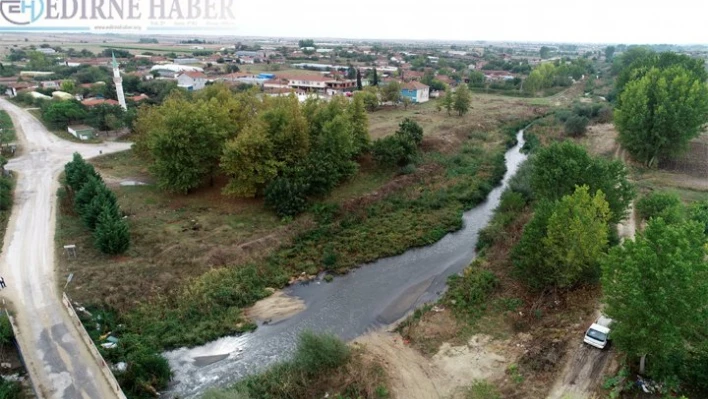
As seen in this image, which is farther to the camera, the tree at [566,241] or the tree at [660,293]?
the tree at [566,241]

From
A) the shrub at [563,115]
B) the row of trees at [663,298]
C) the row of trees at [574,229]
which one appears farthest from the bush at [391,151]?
the shrub at [563,115]

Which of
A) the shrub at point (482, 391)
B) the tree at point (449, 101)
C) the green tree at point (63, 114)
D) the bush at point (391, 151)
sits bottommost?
the shrub at point (482, 391)

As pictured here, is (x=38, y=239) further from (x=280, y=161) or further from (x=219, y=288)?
(x=280, y=161)

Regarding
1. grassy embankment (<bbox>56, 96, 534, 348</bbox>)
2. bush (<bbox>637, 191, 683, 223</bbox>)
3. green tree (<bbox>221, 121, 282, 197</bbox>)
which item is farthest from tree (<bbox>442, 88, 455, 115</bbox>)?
green tree (<bbox>221, 121, 282, 197</bbox>)

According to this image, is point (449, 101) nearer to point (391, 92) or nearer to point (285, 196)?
point (391, 92)

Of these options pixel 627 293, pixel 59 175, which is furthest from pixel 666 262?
pixel 59 175

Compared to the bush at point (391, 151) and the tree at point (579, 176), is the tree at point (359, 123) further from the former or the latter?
the tree at point (579, 176)

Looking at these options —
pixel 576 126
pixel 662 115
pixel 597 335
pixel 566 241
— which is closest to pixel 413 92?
pixel 576 126
